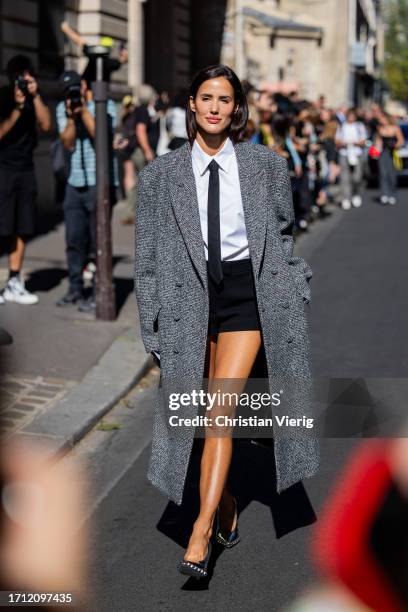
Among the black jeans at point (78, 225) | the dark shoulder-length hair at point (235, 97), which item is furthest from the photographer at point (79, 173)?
the dark shoulder-length hair at point (235, 97)

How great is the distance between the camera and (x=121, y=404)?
6.40 metres

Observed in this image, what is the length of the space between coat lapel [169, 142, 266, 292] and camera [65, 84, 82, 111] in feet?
14.8

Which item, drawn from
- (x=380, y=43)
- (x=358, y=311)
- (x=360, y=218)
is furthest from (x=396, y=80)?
(x=358, y=311)

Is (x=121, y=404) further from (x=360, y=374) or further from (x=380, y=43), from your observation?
(x=380, y=43)

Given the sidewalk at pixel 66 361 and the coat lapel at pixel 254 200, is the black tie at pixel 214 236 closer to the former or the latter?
the coat lapel at pixel 254 200

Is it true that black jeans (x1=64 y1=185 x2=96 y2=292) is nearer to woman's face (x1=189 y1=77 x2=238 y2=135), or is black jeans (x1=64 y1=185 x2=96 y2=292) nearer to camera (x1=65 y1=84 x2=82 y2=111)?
camera (x1=65 y1=84 x2=82 y2=111)

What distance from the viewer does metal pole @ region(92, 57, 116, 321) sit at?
26.4 feet

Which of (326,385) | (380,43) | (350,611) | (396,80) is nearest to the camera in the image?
(350,611)

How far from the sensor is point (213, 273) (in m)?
3.76

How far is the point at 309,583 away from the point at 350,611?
9.05ft

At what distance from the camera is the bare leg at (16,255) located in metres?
8.83

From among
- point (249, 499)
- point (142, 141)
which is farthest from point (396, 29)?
point (249, 499)

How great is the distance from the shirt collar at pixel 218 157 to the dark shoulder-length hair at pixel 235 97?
0.19ft

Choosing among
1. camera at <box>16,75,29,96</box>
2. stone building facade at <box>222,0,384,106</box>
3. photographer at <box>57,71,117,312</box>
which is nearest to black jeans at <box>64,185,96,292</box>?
photographer at <box>57,71,117,312</box>
